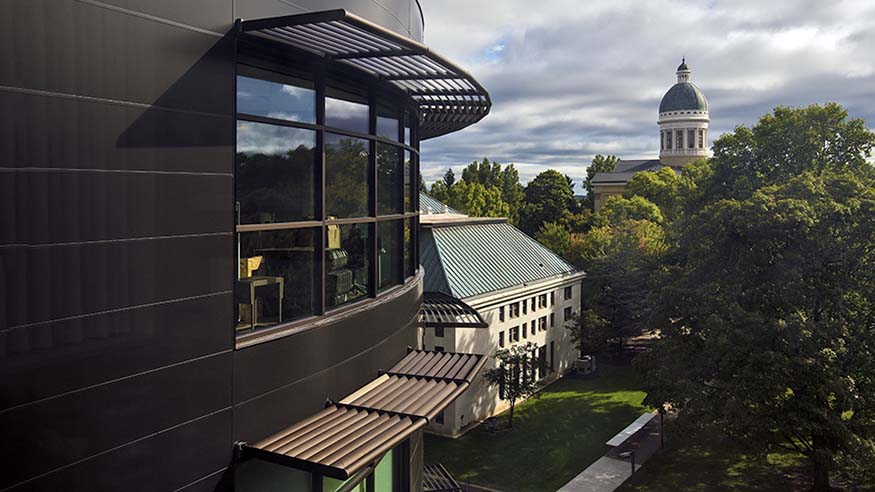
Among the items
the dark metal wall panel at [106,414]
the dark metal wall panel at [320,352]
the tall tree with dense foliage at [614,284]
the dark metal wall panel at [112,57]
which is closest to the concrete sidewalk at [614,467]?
the tall tree with dense foliage at [614,284]

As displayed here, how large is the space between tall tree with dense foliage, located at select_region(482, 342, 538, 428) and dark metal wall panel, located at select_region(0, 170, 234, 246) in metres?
28.6

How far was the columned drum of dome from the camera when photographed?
3851 inches

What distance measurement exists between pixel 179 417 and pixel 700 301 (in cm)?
2320

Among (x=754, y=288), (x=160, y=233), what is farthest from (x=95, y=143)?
(x=754, y=288)

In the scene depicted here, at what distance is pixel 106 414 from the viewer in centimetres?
592

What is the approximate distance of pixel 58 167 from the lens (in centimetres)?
548

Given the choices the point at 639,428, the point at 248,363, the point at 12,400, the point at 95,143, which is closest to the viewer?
the point at 12,400

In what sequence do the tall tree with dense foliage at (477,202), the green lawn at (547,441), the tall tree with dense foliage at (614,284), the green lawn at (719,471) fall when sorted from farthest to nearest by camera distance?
the tall tree with dense foliage at (477,202), the tall tree with dense foliage at (614,284), the green lawn at (547,441), the green lawn at (719,471)

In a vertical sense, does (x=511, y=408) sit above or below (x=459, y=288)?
below

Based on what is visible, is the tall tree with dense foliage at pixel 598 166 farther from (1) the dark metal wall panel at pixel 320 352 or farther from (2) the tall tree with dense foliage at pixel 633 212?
(1) the dark metal wall panel at pixel 320 352

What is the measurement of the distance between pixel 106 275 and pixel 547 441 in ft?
91.9

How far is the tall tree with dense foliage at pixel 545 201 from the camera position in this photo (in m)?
77.6

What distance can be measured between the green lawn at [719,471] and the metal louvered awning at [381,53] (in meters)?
19.5

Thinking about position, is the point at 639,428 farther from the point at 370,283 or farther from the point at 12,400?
the point at 12,400
